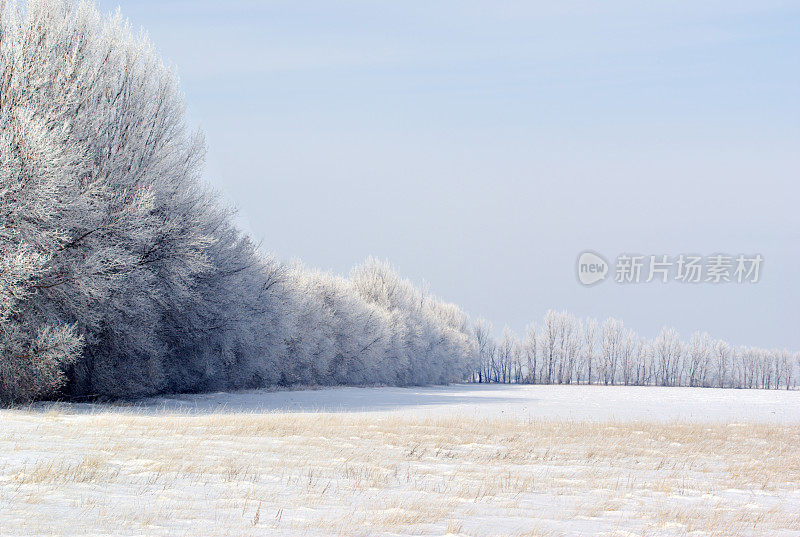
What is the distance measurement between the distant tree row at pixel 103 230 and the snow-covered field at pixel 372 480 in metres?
7.30

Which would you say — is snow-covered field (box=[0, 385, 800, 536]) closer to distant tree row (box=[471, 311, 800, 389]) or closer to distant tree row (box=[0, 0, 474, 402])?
distant tree row (box=[0, 0, 474, 402])

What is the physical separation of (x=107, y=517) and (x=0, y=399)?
63.5 feet

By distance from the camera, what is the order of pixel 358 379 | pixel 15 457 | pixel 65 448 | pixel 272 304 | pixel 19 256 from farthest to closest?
pixel 358 379 < pixel 272 304 < pixel 19 256 < pixel 65 448 < pixel 15 457

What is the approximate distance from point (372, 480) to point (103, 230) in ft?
61.8

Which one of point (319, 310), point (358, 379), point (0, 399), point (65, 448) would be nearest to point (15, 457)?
point (65, 448)

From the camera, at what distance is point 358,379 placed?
75125 mm

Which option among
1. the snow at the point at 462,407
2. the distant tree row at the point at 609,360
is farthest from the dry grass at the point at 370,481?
the distant tree row at the point at 609,360

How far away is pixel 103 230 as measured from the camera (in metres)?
26.6

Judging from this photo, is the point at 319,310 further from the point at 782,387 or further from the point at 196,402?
the point at 782,387

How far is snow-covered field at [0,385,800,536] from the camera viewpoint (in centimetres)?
838

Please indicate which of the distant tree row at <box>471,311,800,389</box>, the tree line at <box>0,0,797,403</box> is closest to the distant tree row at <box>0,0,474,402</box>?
the tree line at <box>0,0,797,403</box>

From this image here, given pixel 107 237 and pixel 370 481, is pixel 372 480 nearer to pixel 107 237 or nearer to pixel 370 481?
pixel 370 481

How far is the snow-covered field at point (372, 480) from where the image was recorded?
838 cm

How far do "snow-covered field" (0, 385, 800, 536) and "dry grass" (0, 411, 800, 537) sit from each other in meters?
0.04
